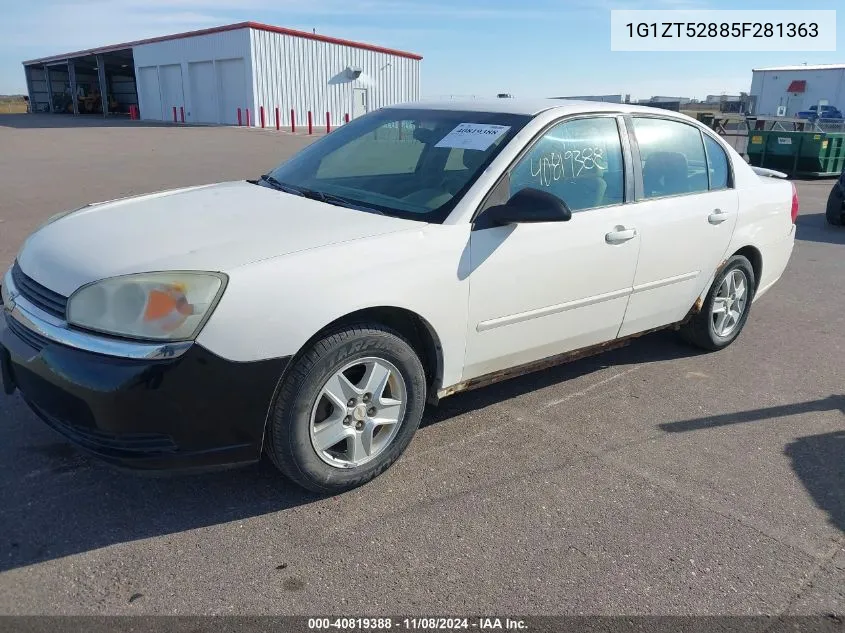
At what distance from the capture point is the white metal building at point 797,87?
50844mm

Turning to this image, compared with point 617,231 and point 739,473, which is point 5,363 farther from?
point 739,473

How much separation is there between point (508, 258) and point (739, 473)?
5.02 ft

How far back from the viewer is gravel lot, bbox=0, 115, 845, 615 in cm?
246

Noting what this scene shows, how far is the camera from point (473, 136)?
3.59m

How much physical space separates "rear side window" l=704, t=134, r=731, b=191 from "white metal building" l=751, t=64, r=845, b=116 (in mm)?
51990

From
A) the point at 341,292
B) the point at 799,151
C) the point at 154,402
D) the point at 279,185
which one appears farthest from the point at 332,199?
the point at 799,151

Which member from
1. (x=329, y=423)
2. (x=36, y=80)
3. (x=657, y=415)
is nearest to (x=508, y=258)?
(x=329, y=423)

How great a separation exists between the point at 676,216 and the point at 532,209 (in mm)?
1456

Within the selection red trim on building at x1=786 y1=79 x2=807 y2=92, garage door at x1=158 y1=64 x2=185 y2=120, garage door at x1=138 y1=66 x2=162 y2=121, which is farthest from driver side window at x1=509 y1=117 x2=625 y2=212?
red trim on building at x1=786 y1=79 x2=807 y2=92

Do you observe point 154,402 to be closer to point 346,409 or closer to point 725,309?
point 346,409

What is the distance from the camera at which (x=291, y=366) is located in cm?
272

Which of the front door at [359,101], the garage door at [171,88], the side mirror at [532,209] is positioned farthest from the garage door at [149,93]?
the side mirror at [532,209]

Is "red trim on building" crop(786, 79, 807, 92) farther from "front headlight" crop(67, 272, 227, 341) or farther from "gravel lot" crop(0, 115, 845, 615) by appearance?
"front headlight" crop(67, 272, 227, 341)

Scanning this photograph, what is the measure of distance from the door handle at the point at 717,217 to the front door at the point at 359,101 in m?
33.9
